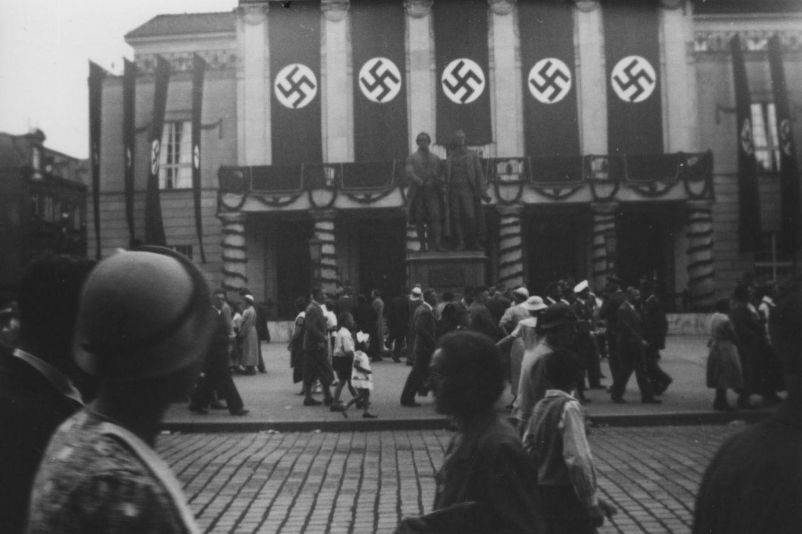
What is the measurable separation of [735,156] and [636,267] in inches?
231

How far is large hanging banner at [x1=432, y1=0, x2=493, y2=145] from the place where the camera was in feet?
122

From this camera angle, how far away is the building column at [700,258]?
1480 inches

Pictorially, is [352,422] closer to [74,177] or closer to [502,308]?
[502,308]

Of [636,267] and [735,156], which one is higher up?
[735,156]

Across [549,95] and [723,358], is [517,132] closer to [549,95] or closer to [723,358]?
[549,95]

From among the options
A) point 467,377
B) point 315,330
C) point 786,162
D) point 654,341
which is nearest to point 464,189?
point 654,341

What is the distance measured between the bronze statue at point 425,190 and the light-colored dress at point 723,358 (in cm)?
706

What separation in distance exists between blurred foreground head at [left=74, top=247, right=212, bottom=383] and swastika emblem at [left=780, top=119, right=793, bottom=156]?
104ft

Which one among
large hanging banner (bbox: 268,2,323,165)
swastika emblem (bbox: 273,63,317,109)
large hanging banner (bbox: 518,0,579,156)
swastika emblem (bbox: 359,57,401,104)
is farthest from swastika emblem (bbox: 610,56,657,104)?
swastika emblem (bbox: 273,63,317,109)

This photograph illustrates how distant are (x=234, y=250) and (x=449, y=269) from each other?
755 inches

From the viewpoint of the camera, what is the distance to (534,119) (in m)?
37.0

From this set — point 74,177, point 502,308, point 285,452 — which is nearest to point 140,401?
point 285,452

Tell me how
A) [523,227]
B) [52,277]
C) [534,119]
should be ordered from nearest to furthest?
[52,277]
[534,119]
[523,227]

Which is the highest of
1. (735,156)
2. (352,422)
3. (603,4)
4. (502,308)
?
(603,4)
